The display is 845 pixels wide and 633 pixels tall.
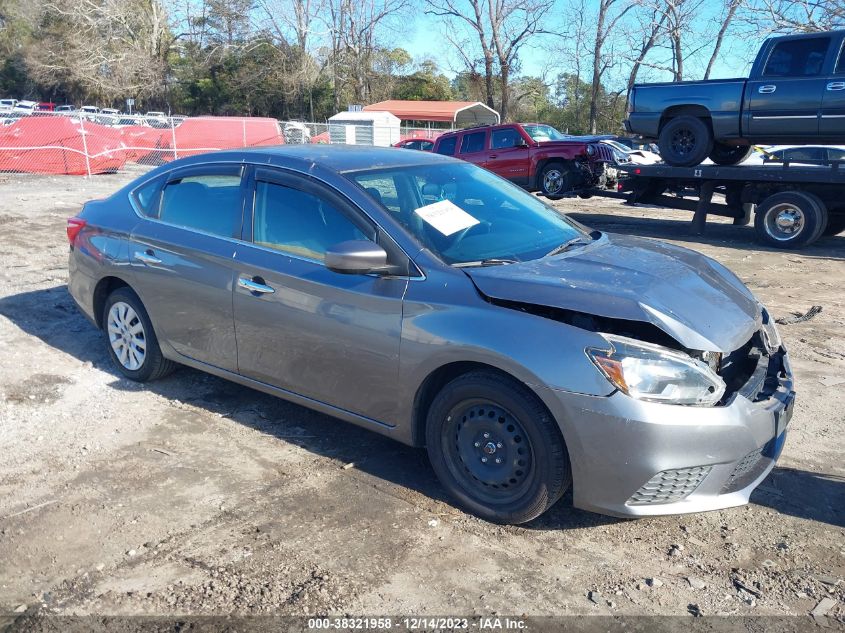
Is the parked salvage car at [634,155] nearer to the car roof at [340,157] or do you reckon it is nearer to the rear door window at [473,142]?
the rear door window at [473,142]

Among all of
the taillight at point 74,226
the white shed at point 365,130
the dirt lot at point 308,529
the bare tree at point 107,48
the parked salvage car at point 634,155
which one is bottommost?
the dirt lot at point 308,529

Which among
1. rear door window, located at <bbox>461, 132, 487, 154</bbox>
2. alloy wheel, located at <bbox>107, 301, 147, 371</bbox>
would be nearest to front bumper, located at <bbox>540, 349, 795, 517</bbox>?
alloy wheel, located at <bbox>107, 301, 147, 371</bbox>

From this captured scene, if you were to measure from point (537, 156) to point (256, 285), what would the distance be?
1267cm

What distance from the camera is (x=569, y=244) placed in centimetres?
434

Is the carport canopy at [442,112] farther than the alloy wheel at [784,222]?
Yes

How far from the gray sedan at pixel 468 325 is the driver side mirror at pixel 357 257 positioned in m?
0.01

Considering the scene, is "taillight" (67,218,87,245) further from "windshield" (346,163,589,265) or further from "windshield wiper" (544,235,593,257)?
"windshield wiper" (544,235,593,257)

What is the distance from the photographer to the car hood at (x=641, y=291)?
333 cm

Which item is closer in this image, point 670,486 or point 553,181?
point 670,486

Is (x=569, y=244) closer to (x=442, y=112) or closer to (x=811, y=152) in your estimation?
(x=811, y=152)

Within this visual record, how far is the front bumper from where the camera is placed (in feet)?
10.3

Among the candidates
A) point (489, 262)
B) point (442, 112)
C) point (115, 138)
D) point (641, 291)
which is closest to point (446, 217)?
point (489, 262)

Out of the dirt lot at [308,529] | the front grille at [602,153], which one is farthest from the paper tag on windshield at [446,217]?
the front grille at [602,153]

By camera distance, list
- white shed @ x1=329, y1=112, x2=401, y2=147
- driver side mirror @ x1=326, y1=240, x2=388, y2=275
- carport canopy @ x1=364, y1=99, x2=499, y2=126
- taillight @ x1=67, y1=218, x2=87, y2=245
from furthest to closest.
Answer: carport canopy @ x1=364, y1=99, x2=499, y2=126 < white shed @ x1=329, y1=112, x2=401, y2=147 < taillight @ x1=67, y1=218, x2=87, y2=245 < driver side mirror @ x1=326, y1=240, x2=388, y2=275
